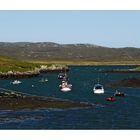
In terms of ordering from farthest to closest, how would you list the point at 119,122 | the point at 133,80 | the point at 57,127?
1. the point at 133,80
2. the point at 119,122
3. the point at 57,127

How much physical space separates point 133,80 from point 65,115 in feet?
226

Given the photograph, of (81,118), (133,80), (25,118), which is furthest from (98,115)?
(133,80)

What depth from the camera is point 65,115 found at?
6719 centimetres

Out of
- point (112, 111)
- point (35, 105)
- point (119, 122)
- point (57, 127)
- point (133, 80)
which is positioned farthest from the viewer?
point (133, 80)

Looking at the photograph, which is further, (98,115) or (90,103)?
(90,103)

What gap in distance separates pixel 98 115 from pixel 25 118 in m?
9.36

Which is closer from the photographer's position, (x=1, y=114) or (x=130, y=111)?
(x=1, y=114)

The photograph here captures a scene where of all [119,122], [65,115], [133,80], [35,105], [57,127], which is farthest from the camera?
[133,80]

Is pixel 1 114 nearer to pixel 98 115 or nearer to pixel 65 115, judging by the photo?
pixel 65 115

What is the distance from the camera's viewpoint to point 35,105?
7756 centimetres

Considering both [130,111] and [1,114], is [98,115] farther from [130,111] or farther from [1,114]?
[1,114]

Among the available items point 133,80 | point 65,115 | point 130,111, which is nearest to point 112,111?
point 130,111

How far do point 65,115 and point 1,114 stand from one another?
7.97m

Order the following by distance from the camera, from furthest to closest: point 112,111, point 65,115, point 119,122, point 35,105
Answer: point 35,105
point 112,111
point 65,115
point 119,122
